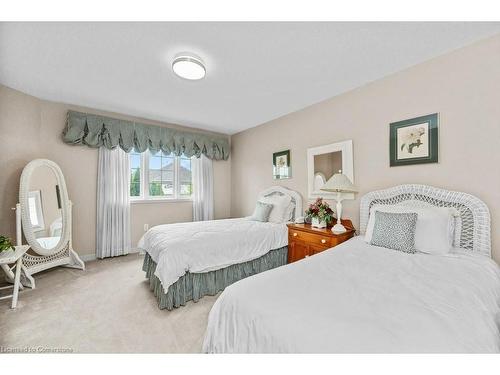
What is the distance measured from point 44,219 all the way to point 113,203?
0.86 metres

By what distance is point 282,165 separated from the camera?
3658 millimetres

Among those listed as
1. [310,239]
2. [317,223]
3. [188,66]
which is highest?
[188,66]

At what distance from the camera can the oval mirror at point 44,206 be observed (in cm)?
262

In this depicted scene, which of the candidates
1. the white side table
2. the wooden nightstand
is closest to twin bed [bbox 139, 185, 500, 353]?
the wooden nightstand

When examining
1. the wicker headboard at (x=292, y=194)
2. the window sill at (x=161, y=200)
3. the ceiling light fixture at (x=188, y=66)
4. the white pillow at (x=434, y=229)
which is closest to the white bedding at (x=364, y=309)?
the white pillow at (x=434, y=229)

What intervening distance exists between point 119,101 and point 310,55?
Result: 2676mm

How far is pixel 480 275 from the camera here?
4.42 ft

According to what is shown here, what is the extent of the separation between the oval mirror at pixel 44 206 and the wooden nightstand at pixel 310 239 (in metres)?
3.19

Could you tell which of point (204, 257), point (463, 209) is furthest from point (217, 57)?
point (463, 209)

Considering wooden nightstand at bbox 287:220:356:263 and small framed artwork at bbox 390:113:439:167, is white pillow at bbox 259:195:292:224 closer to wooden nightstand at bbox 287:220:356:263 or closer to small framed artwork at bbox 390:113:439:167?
wooden nightstand at bbox 287:220:356:263

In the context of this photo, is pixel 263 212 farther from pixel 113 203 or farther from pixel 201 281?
pixel 113 203

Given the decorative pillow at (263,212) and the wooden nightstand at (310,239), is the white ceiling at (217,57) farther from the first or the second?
the wooden nightstand at (310,239)
